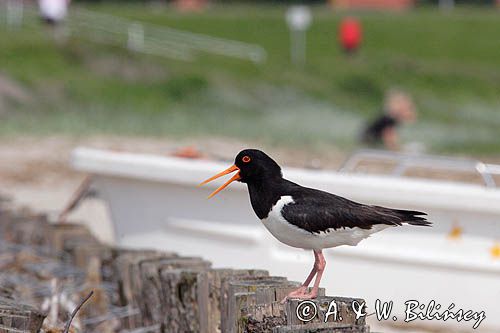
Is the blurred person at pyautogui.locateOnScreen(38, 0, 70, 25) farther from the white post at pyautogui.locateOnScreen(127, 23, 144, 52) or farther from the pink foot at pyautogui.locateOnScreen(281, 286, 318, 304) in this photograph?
the pink foot at pyautogui.locateOnScreen(281, 286, 318, 304)

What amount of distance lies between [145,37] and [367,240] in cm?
3252

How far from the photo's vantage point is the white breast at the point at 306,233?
5.41 m

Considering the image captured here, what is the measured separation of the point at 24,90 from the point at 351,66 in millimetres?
13900

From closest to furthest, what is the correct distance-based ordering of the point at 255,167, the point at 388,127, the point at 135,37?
the point at 255,167
the point at 388,127
the point at 135,37

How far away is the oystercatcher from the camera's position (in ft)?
17.7

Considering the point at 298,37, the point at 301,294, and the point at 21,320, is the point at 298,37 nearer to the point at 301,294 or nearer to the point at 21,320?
the point at 301,294

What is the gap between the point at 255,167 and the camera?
558 centimetres

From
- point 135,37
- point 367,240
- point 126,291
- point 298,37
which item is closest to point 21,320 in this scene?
point 126,291

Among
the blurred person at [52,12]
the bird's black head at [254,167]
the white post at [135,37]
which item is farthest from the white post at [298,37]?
the bird's black head at [254,167]

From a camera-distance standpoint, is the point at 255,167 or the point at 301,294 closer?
the point at 301,294

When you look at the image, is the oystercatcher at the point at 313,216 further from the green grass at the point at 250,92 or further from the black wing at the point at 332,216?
the green grass at the point at 250,92

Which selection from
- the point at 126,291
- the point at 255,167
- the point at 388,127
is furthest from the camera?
the point at 388,127

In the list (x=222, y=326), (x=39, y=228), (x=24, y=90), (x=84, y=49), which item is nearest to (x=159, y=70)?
(x=84, y=49)

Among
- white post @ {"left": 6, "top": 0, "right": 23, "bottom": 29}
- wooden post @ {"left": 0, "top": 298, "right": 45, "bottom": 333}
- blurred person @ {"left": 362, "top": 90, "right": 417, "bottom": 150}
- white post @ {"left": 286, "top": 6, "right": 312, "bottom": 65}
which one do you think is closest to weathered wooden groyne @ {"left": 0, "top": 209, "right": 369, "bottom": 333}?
wooden post @ {"left": 0, "top": 298, "right": 45, "bottom": 333}
